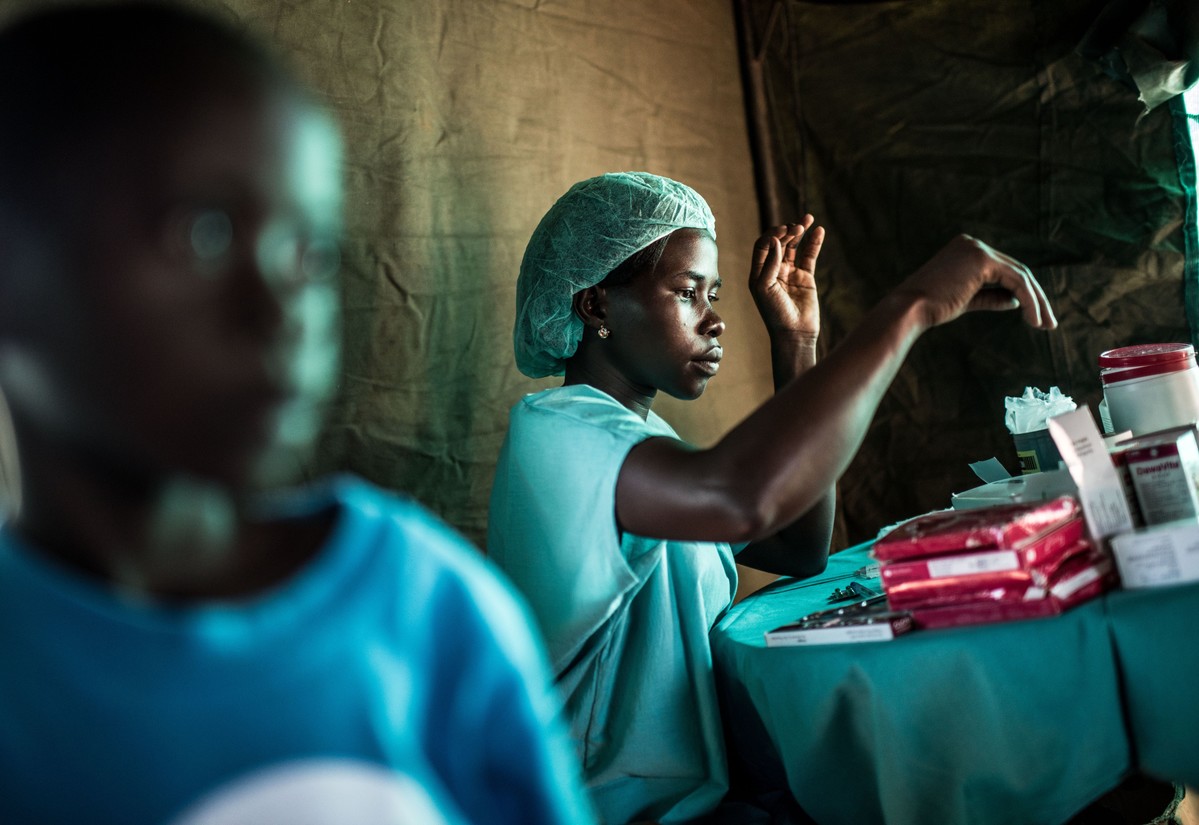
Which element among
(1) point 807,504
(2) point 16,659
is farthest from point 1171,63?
(2) point 16,659

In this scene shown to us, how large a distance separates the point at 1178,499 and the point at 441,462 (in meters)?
1.46

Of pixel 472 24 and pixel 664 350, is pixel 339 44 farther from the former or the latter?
pixel 664 350

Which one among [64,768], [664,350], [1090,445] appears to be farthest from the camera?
[664,350]

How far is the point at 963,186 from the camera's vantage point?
9.77 feet

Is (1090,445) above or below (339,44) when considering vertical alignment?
below

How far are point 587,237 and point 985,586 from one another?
3.23ft

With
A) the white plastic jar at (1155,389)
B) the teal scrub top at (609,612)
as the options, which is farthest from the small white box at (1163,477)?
the teal scrub top at (609,612)

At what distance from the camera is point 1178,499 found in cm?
128

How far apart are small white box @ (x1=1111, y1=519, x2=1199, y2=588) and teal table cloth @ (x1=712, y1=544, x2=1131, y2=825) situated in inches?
3.0

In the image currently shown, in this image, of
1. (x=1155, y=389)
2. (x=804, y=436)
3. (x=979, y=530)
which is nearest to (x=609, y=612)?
(x=804, y=436)

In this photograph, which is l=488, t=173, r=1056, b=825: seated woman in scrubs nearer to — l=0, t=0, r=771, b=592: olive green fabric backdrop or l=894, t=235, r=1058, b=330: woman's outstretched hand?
l=894, t=235, r=1058, b=330: woman's outstretched hand

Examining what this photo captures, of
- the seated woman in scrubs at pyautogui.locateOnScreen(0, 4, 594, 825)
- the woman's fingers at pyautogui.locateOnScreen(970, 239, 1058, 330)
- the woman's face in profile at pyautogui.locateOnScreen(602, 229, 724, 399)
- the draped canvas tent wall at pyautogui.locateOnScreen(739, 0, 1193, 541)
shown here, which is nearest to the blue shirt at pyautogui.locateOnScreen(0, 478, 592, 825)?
the seated woman in scrubs at pyautogui.locateOnScreen(0, 4, 594, 825)

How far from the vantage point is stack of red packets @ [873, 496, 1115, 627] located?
117 cm

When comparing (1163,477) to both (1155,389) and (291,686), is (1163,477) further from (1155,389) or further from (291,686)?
(291,686)
